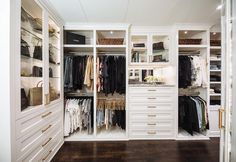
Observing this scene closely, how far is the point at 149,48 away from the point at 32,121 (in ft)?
8.44

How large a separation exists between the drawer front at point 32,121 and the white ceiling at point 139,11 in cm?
160

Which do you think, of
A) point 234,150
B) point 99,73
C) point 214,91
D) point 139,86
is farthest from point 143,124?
point 234,150

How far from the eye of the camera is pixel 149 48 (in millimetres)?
3318

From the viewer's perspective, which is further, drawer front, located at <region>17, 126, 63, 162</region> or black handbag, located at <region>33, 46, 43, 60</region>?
black handbag, located at <region>33, 46, 43, 60</region>

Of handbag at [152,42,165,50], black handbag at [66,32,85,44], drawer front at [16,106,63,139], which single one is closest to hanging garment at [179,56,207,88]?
handbag at [152,42,165,50]

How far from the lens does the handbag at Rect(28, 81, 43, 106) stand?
6.03 ft

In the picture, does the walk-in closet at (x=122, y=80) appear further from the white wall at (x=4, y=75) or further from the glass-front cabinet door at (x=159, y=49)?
the white wall at (x=4, y=75)

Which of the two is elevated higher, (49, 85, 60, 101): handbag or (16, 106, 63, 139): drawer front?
(49, 85, 60, 101): handbag

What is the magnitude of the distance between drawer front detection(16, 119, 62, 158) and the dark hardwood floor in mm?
446

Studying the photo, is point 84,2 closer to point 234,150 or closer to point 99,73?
point 99,73

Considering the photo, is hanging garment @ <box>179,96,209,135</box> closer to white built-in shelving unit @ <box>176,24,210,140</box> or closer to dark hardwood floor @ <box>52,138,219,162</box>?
white built-in shelving unit @ <box>176,24,210,140</box>

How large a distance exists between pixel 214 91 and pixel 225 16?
2622 mm


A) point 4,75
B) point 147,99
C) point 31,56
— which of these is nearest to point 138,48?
point 147,99

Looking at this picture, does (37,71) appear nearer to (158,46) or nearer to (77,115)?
(77,115)
